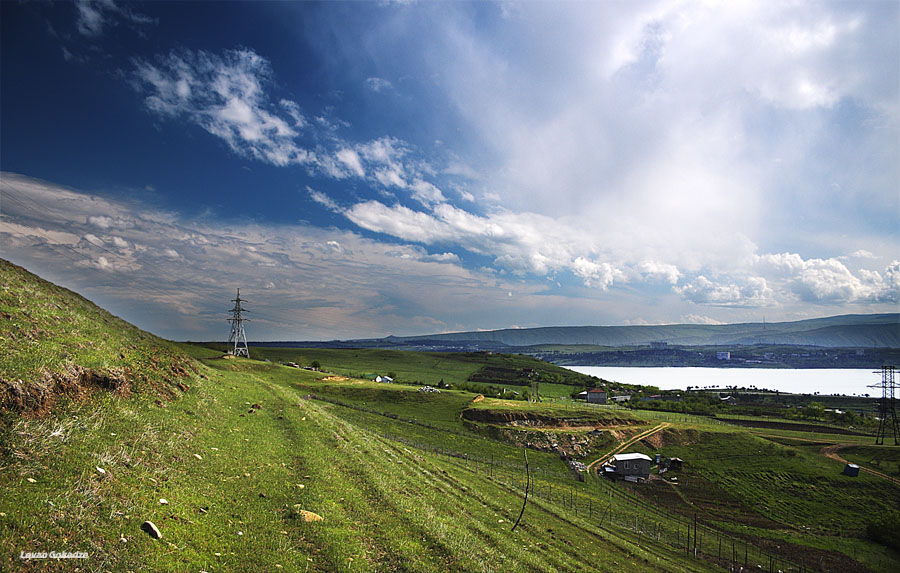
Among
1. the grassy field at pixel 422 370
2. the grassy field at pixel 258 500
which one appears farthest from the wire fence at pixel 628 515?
the grassy field at pixel 422 370

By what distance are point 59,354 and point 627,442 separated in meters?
82.9

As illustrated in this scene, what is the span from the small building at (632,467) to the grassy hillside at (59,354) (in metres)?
60.5

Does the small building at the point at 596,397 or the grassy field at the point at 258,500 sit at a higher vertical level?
the grassy field at the point at 258,500

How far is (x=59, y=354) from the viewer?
15164mm

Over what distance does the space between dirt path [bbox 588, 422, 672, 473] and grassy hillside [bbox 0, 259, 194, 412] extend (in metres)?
60.5

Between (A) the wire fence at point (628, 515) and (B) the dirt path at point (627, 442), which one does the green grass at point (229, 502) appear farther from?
(B) the dirt path at point (627, 442)

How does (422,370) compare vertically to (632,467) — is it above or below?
above

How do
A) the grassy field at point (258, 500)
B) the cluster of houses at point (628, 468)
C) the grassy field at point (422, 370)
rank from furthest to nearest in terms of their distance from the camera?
the grassy field at point (422, 370), the cluster of houses at point (628, 468), the grassy field at point (258, 500)

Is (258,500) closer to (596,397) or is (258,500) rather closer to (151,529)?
(151,529)

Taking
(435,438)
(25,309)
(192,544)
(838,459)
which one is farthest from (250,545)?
(838,459)

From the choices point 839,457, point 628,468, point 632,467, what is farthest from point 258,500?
point 839,457

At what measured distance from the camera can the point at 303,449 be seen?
20.6 m

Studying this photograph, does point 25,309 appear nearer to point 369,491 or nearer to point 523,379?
point 369,491

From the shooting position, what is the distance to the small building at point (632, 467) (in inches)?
2437
